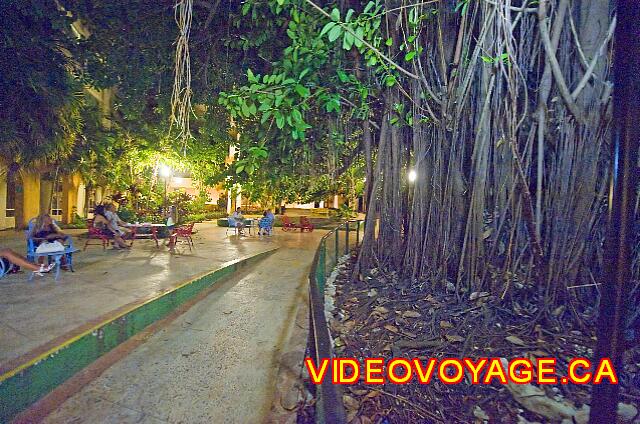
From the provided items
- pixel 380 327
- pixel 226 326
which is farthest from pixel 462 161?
pixel 226 326

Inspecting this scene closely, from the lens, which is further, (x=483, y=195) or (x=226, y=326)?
(x=226, y=326)

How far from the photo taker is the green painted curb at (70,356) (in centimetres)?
→ 222

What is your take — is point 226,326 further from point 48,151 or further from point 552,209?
point 48,151

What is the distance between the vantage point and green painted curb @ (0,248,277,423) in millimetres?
2217

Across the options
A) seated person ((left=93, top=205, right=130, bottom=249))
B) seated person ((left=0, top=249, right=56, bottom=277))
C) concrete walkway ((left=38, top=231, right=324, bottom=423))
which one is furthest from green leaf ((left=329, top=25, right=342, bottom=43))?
seated person ((left=93, top=205, right=130, bottom=249))

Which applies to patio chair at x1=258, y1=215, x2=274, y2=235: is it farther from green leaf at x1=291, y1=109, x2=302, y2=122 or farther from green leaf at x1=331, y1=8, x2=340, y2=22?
green leaf at x1=331, y1=8, x2=340, y2=22

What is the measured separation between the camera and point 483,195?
338cm

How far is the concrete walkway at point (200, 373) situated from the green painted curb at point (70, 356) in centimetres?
21

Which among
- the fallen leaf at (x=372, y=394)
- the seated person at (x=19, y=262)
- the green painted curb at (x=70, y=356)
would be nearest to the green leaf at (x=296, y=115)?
the fallen leaf at (x=372, y=394)

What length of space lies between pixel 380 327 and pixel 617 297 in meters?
2.54

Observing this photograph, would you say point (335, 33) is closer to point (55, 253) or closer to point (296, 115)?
point (296, 115)

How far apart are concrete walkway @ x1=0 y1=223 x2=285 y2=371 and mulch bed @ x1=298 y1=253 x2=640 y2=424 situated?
252cm

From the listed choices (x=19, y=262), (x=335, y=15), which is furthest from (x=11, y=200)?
(x=335, y=15)

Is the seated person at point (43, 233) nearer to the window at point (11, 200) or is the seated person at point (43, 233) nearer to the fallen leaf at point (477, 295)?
the fallen leaf at point (477, 295)
